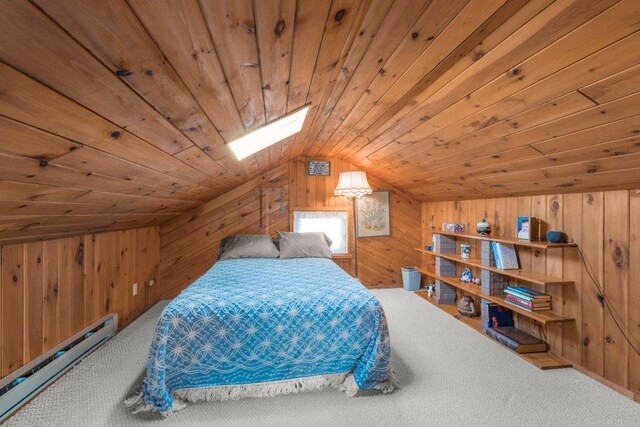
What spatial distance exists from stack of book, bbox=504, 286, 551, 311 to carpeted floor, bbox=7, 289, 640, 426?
42 cm

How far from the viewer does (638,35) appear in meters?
1.02

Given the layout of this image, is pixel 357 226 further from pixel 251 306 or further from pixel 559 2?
pixel 559 2

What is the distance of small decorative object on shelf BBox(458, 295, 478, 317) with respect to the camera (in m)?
3.14

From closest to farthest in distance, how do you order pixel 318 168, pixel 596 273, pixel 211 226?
pixel 596 273, pixel 211 226, pixel 318 168

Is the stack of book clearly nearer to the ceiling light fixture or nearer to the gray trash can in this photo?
the gray trash can

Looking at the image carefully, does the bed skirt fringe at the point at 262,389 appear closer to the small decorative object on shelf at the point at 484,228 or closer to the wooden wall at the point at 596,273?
the wooden wall at the point at 596,273

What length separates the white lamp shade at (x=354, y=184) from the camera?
12.2ft

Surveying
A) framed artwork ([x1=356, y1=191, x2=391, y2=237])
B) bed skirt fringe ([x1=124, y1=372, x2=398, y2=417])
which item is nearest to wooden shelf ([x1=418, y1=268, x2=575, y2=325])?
framed artwork ([x1=356, y1=191, x2=391, y2=237])

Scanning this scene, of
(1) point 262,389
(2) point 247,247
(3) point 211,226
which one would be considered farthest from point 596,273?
(3) point 211,226

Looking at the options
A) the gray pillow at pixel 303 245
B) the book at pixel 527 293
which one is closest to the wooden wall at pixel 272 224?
the gray pillow at pixel 303 245

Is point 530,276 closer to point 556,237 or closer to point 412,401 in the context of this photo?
point 556,237

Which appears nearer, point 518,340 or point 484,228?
point 518,340

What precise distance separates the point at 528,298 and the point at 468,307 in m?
0.83

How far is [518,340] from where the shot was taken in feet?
7.77
